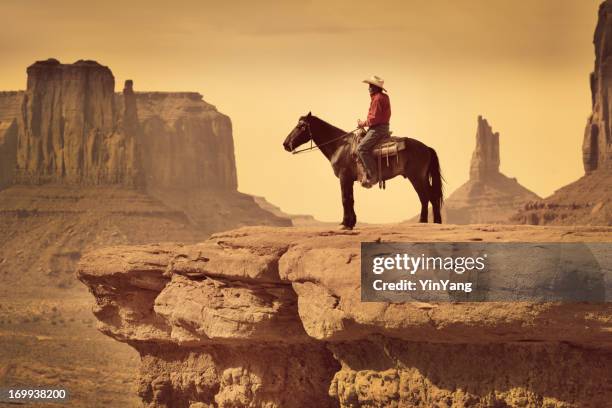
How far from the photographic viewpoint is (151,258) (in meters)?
26.8

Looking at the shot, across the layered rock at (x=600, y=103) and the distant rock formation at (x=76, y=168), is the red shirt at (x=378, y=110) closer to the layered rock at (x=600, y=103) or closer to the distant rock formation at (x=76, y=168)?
the layered rock at (x=600, y=103)

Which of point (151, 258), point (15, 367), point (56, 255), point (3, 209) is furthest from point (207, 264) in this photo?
point (3, 209)

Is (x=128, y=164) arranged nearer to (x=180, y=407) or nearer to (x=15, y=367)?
(x=15, y=367)

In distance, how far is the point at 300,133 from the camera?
26547 millimetres

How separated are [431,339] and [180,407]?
8.06 meters

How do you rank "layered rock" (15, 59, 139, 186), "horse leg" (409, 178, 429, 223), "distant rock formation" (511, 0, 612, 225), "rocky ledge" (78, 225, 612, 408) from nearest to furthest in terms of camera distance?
"rocky ledge" (78, 225, 612, 408) → "horse leg" (409, 178, 429, 223) → "distant rock formation" (511, 0, 612, 225) → "layered rock" (15, 59, 139, 186)

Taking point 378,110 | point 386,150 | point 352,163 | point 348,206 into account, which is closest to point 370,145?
point 386,150

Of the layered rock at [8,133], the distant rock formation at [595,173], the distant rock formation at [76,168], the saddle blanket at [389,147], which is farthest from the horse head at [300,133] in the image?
the layered rock at [8,133]

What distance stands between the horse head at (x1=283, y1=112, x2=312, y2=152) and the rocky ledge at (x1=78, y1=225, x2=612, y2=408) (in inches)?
67.2

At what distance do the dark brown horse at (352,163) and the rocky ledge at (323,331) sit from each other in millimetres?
1463

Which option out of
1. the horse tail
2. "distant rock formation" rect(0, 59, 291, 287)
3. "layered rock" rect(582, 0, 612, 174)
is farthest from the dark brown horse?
"distant rock formation" rect(0, 59, 291, 287)

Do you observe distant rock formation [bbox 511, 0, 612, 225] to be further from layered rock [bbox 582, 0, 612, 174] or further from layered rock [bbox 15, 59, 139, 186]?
layered rock [bbox 15, 59, 139, 186]

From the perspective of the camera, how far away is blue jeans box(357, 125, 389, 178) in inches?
992

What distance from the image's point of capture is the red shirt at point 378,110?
25125 mm
